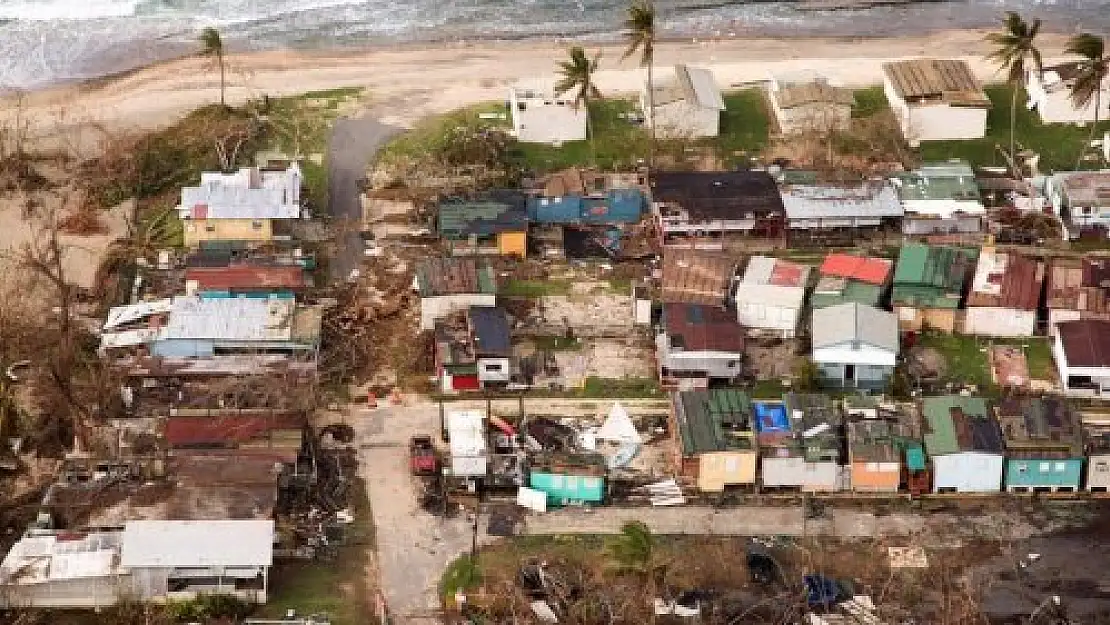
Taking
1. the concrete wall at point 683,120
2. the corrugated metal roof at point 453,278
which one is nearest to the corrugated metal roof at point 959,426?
the corrugated metal roof at point 453,278

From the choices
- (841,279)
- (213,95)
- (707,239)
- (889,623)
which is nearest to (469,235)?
(707,239)

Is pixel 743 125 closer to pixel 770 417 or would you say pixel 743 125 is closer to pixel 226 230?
pixel 226 230

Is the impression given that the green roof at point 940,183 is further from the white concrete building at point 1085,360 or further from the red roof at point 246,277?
the red roof at point 246,277

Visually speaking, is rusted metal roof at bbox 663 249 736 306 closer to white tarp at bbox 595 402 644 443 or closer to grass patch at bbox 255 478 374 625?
white tarp at bbox 595 402 644 443

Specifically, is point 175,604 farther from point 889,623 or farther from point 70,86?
point 70,86

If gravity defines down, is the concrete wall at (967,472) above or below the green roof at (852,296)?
below
